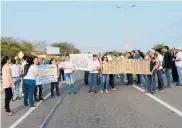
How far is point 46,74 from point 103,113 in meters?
4.60

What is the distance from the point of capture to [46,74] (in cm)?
1391

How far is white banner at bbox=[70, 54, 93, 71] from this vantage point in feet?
52.7

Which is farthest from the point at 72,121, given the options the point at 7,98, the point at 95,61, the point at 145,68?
the point at 145,68

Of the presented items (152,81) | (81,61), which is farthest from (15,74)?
(152,81)

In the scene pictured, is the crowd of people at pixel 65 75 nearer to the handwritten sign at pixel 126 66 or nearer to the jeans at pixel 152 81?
the jeans at pixel 152 81

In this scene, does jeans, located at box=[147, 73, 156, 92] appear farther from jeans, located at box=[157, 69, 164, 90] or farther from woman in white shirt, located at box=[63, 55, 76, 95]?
woman in white shirt, located at box=[63, 55, 76, 95]

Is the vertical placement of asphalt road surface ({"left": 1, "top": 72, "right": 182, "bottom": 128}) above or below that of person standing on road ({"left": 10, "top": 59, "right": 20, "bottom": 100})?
below

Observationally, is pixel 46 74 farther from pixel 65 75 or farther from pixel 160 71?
pixel 160 71

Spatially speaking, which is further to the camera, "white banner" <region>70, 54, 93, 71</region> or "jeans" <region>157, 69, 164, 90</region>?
"white banner" <region>70, 54, 93, 71</region>

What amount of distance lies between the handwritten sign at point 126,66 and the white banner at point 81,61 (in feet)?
2.58

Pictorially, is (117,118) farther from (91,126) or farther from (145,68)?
(145,68)

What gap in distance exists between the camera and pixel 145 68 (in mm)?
16375

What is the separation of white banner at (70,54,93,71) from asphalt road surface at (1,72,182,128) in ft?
8.77

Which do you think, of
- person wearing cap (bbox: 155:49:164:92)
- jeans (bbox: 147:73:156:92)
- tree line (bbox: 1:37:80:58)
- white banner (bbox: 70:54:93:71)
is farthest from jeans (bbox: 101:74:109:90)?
tree line (bbox: 1:37:80:58)
